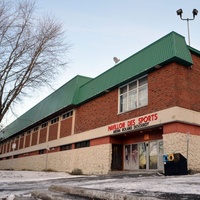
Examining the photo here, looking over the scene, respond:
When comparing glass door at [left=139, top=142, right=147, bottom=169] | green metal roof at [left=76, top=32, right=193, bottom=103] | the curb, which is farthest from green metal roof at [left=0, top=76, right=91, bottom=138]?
the curb

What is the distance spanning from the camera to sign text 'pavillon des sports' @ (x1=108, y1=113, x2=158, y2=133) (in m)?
15.8

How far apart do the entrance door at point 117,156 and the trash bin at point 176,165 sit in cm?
716

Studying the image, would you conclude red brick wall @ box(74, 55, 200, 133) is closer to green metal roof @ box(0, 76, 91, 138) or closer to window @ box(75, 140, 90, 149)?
window @ box(75, 140, 90, 149)

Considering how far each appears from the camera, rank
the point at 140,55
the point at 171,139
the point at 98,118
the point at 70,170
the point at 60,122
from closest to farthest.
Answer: the point at 171,139 < the point at 140,55 < the point at 98,118 < the point at 70,170 < the point at 60,122

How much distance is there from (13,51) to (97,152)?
33.9ft

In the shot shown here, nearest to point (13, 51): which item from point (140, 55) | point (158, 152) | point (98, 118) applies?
point (98, 118)

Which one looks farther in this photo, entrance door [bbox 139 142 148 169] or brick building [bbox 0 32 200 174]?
entrance door [bbox 139 142 148 169]

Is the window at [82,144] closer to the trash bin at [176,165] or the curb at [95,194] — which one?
the trash bin at [176,165]

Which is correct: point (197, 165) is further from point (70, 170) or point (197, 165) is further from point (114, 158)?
point (70, 170)

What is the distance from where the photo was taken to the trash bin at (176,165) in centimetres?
1255

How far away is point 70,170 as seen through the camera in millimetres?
23406

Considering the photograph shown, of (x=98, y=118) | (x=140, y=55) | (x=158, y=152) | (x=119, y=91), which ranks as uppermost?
(x=140, y=55)

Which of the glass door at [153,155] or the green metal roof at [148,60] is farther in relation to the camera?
the glass door at [153,155]

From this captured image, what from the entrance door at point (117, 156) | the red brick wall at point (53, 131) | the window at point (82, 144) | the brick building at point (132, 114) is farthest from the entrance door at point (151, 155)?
the red brick wall at point (53, 131)
